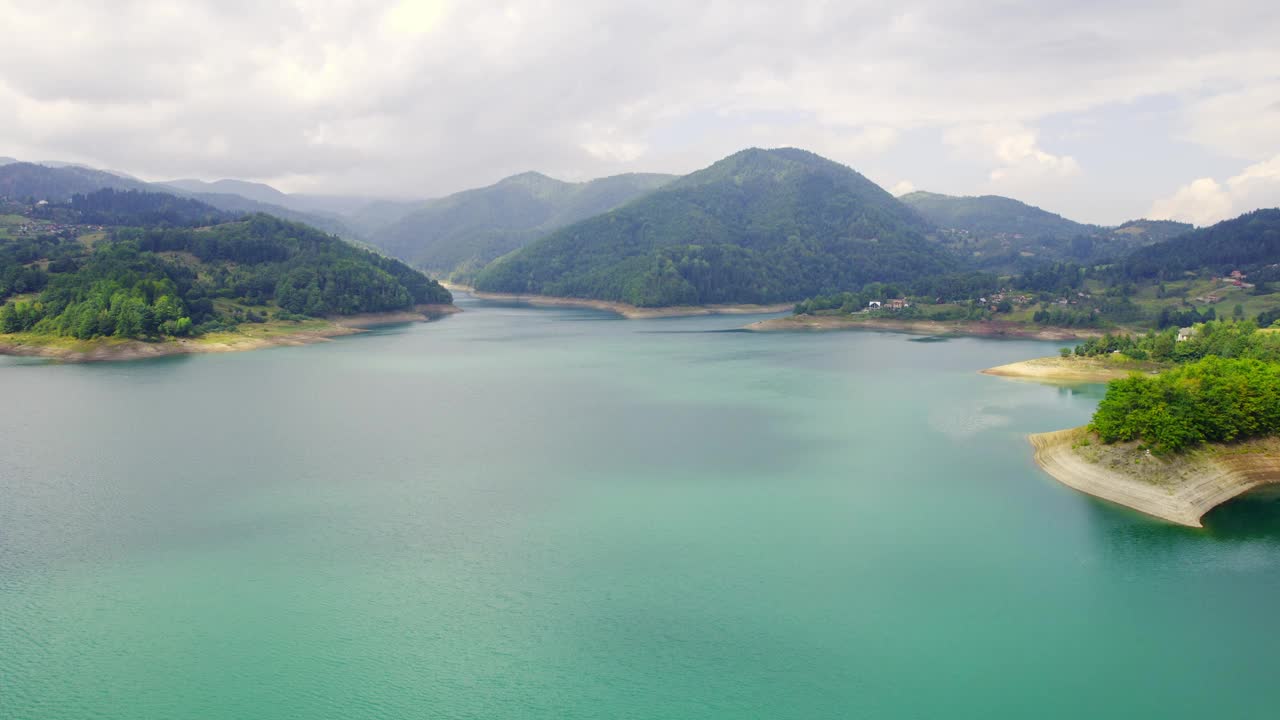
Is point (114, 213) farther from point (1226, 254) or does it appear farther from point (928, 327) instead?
point (1226, 254)

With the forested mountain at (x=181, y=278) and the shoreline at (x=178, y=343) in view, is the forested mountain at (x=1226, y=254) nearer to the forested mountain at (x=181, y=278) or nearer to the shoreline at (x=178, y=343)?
the forested mountain at (x=181, y=278)

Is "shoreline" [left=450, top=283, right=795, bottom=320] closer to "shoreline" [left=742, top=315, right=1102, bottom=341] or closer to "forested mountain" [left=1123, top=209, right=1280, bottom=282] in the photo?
"shoreline" [left=742, top=315, right=1102, bottom=341]

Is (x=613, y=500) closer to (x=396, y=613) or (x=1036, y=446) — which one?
(x=396, y=613)

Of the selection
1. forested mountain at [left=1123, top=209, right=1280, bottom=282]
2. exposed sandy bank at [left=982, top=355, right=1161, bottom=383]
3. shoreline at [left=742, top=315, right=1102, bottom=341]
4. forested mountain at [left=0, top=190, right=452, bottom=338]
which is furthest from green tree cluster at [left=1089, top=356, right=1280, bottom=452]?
forested mountain at [left=1123, top=209, right=1280, bottom=282]

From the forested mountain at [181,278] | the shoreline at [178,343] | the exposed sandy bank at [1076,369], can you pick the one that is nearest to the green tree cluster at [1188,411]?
the exposed sandy bank at [1076,369]

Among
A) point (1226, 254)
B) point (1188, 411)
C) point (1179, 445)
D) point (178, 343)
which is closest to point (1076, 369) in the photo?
point (1188, 411)

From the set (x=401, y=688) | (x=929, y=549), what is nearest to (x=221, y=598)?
(x=401, y=688)

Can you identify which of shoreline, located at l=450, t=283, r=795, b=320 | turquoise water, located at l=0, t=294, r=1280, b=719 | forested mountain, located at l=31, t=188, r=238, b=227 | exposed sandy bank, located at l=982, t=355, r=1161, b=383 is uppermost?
forested mountain, located at l=31, t=188, r=238, b=227
